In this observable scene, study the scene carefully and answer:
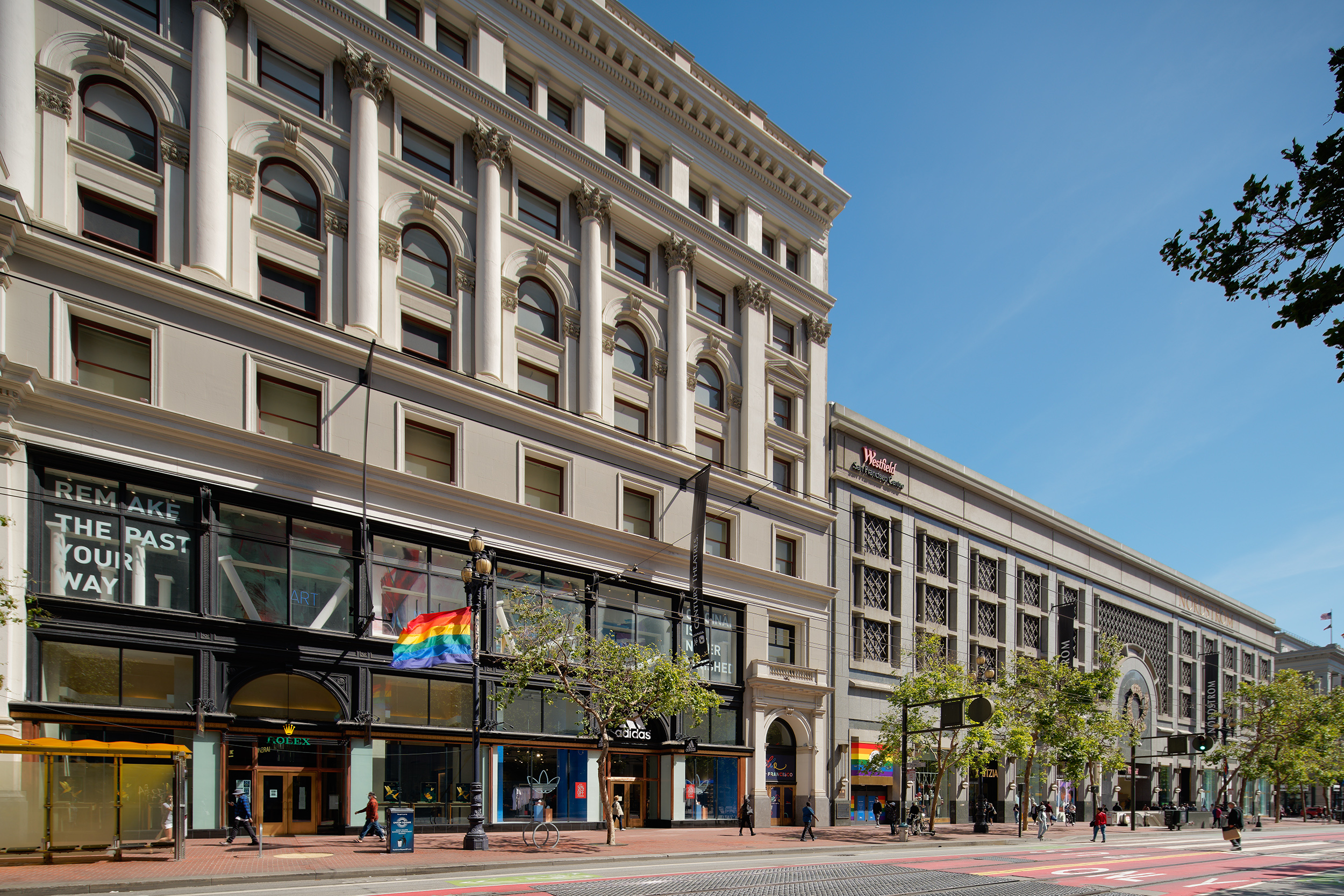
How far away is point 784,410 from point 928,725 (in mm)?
17709

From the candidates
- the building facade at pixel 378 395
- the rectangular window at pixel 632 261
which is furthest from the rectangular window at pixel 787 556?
the rectangular window at pixel 632 261

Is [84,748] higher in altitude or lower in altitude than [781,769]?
higher

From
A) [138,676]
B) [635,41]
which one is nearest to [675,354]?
[635,41]

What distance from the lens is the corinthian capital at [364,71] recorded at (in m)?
33.0

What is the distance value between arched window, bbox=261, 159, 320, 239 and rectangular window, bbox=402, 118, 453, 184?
13.7ft

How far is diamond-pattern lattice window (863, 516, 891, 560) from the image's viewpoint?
54469 millimetres

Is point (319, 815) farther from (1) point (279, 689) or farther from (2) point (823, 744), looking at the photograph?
(2) point (823, 744)

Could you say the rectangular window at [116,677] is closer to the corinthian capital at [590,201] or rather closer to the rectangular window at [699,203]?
the corinthian capital at [590,201]

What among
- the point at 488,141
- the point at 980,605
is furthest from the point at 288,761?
the point at 980,605

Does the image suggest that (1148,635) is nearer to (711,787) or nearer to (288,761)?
(711,787)

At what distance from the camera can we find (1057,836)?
4928 centimetres

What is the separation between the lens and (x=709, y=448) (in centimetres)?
4556

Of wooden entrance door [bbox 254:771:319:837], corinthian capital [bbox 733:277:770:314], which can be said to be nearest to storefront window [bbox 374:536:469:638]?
wooden entrance door [bbox 254:771:319:837]

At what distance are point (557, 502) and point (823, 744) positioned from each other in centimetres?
2038
